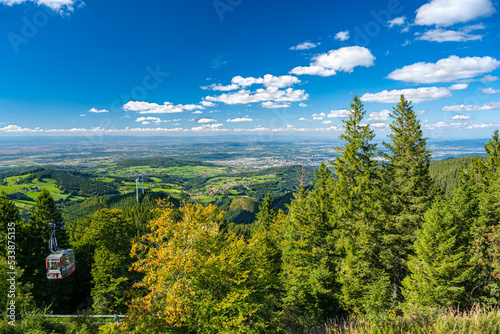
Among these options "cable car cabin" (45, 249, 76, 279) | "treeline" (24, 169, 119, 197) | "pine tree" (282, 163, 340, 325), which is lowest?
"treeline" (24, 169, 119, 197)

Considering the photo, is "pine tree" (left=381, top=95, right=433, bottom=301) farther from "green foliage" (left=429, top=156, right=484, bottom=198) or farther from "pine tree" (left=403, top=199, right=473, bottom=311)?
"green foliage" (left=429, top=156, right=484, bottom=198)

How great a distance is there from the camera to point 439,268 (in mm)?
14484

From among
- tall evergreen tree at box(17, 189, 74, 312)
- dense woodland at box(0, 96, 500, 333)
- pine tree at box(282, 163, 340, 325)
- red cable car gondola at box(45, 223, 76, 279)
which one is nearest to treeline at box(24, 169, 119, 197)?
tall evergreen tree at box(17, 189, 74, 312)

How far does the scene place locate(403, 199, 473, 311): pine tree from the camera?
1446cm

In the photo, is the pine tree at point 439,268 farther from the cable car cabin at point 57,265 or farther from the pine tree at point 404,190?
the cable car cabin at point 57,265

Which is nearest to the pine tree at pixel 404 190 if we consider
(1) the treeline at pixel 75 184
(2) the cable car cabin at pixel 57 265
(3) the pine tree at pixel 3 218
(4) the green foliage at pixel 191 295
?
(4) the green foliage at pixel 191 295

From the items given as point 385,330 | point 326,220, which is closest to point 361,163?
point 326,220

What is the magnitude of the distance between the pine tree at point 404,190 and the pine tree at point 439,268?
Result: 6.48 ft

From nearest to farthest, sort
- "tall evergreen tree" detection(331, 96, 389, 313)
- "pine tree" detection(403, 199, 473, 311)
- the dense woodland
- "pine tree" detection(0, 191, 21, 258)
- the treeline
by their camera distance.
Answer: the dense woodland < "pine tree" detection(403, 199, 473, 311) < "tall evergreen tree" detection(331, 96, 389, 313) < "pine tree" detection(0, 191, 21, 258) < the treeline

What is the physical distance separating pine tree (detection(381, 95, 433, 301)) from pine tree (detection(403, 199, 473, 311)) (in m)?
1.98

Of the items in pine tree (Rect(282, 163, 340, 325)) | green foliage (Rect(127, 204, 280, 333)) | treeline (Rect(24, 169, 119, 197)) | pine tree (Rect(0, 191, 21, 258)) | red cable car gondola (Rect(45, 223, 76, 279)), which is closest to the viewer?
red cable car gondola (Rect(45, 223, 76, 279))

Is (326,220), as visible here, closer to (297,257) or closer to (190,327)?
(297,257)

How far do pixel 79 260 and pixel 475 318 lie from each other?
135ft

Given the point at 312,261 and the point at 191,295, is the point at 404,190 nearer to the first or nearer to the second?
the point at 312,261
